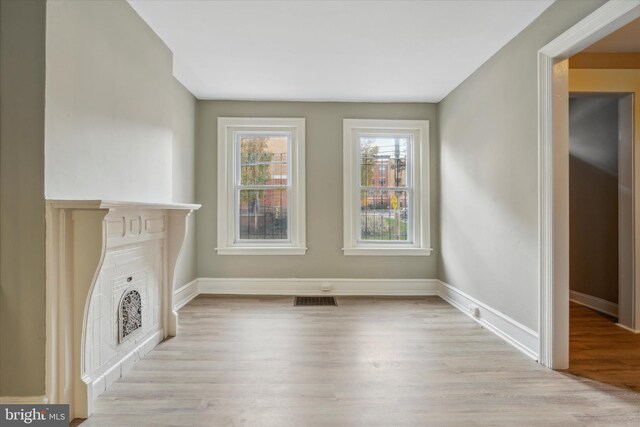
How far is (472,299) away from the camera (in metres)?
3.41

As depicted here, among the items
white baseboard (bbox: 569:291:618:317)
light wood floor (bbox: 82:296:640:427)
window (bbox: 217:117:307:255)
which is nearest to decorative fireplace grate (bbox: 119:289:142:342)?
light wood floor (bbox: 82:296:640:427)

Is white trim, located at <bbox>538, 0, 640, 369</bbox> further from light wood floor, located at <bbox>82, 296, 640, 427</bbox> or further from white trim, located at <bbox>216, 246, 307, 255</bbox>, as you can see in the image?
white trim, located at <bbox>216, 246, 307, 255</bbox>

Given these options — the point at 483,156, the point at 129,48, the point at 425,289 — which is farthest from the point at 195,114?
the point at 425,289

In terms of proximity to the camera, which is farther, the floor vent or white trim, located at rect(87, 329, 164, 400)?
the floor vent

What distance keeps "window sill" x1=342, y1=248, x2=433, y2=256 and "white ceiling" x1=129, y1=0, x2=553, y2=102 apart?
1.93 meters

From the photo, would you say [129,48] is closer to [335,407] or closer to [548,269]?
[335,407]

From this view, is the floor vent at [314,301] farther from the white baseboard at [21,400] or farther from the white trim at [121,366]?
the white baseboard at [21,400]

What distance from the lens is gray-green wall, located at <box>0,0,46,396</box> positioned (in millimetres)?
1584

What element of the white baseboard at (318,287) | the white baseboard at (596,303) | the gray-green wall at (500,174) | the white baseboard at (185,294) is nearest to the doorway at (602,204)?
the white baseboard at (596,303)

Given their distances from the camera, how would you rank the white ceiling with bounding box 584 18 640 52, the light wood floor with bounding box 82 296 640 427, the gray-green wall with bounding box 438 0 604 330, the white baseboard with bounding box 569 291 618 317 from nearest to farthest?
1. the light wood floor with bounding box 82 296 640 427
2. the gray-green wall with bounding box 438 0 604 330
3. the white ceiling with bounding box 584 18 640 52
4. the white baseboard with bounding box 569 291 618 317

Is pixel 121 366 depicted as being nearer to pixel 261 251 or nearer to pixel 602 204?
pixel 261 251

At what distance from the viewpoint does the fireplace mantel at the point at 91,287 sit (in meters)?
1.66

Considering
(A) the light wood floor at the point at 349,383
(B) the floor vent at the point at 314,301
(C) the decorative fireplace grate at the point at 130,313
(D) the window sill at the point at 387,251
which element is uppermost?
(D) the window sill at the point at 387,251

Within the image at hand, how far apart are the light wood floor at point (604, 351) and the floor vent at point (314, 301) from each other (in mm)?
2271
